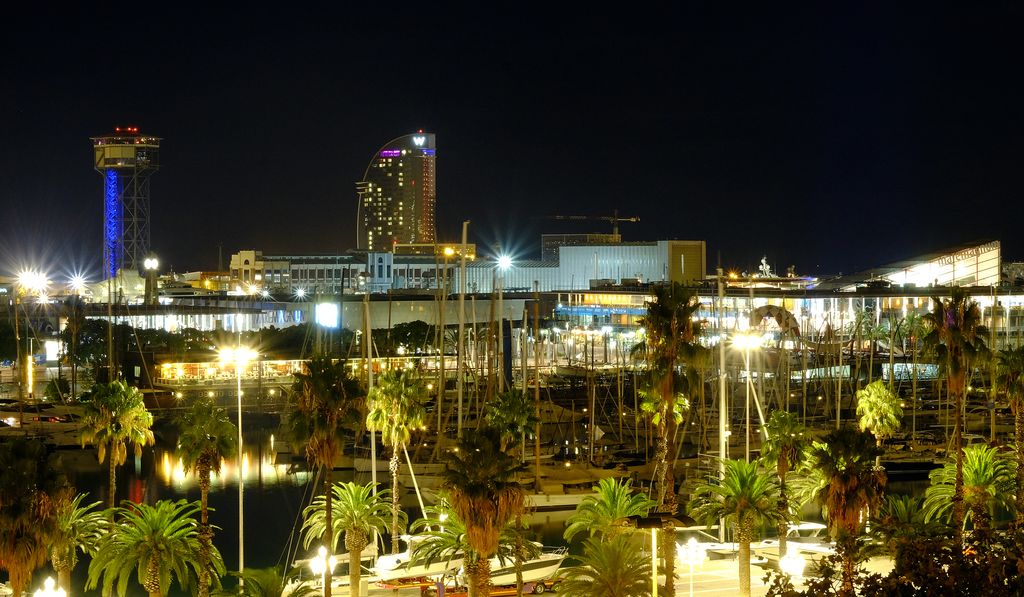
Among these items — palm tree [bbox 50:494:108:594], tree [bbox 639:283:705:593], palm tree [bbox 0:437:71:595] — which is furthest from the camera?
tree [bbox 639:283:705:593]

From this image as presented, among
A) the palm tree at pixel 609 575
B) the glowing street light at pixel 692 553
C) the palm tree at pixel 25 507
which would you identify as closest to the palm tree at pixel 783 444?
the glowing street light at pixel 692 553

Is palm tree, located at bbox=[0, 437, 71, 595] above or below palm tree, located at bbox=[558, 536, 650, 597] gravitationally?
above

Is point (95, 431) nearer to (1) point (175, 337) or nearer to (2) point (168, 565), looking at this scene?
(2) point (168, 565)

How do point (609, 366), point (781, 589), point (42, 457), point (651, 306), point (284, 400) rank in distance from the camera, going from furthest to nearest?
point (609, 366) → point (284, 400) → point (651, 306) → point (42, 457) → point (781, 589)

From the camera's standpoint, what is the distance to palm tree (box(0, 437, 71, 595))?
21812mm

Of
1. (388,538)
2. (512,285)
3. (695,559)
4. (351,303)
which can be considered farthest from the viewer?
(512,285)

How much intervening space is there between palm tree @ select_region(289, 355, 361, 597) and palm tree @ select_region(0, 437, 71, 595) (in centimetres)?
529

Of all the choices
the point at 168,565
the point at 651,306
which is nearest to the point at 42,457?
the point at 168,565

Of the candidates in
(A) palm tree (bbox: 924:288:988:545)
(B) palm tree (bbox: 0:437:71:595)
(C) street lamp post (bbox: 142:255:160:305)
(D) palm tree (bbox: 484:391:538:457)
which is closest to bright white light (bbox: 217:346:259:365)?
(D) palm tree (bbox: 484:391:538:457)

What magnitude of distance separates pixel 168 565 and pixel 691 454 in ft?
115

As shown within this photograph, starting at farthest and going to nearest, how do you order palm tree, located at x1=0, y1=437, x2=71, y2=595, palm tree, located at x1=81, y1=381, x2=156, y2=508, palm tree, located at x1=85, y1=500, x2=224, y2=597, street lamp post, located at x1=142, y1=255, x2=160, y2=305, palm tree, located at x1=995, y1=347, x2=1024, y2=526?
street lamp post, located at x1=142, y1=255, x2=160, y2=305 < palm tree, located at x1=995, y1=347, x2=1024, y2=526 < palm tree, located at x1=81, y1=381, x2=156, y2=508 < palm tree, located at x1=85, y1=500, x2=224, y2=597 < palm tree, located at x1=0, y1=437, x2=71, y2=595

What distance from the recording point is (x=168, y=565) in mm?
24547

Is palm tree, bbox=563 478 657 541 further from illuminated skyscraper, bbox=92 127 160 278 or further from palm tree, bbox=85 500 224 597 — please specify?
illuminated skyscraper, bbox=92 127 160 278

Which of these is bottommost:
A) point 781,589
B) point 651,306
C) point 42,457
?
point 781,589
